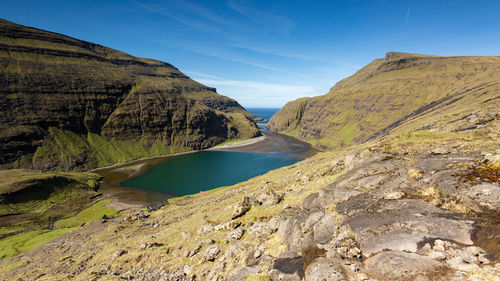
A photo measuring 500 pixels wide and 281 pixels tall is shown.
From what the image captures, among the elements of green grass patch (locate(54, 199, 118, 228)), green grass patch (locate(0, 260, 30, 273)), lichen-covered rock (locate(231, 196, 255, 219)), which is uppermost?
lichen-covered rock (locate(231, 196, 255, 219))

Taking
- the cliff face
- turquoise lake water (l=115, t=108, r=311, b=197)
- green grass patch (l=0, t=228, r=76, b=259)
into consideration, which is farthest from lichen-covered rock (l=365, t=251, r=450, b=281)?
the cliff face

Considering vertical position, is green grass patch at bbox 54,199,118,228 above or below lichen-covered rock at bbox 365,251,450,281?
below

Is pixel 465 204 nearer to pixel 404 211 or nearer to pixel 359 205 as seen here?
pixel 404 211

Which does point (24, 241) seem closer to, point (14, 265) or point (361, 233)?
point (14, 265)

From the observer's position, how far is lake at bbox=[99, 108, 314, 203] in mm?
90500

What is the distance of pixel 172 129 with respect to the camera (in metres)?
185

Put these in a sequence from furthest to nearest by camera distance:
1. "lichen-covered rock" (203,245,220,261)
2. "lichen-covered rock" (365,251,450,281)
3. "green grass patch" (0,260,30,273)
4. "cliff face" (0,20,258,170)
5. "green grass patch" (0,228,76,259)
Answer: "cliff face" (0,20,258,170), "green grass patch" (0,228,76,259), "green grass patch" (0,260,30,273), "lichen-covered rock" (203,245,220,261), "lichen-covered rock" (365,251,450,281)

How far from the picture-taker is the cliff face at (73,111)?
120 m

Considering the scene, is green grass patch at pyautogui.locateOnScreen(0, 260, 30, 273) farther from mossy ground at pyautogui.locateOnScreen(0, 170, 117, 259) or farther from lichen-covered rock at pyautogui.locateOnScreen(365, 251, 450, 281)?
lichen-covered rock at pyautogui.locateOnScreen(365, 251, 450, 281)

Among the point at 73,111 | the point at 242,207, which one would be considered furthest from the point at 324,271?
the point at 73,111

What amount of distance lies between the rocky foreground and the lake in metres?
65.4

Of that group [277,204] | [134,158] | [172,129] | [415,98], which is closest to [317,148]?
[415,98]

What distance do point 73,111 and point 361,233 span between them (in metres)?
192

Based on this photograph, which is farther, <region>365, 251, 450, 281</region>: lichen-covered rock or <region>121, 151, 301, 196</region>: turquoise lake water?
<region>121, 151, 301, 196</region>: turquoise lake water
